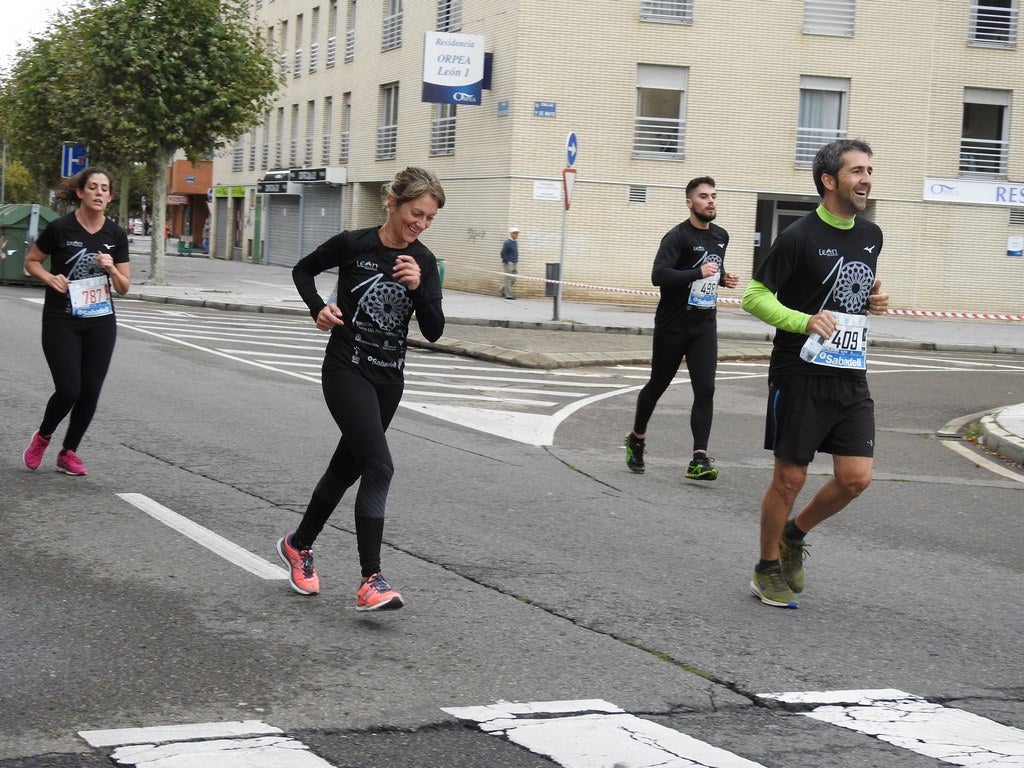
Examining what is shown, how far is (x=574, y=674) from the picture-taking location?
190 inches

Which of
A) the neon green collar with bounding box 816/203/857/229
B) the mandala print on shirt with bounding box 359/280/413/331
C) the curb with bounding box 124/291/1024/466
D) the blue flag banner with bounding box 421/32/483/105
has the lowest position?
the curb with bounding box 124/291/1024/466

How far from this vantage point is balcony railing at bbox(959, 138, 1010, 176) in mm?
34344

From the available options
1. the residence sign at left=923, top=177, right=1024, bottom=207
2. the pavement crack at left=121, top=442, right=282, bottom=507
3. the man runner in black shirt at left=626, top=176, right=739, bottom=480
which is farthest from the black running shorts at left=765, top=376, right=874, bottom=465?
the residence sign at left=923, top=177, right=1024, bottom=207

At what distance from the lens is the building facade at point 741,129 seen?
3297 cm

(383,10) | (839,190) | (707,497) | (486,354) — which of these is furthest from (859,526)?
(383,10)

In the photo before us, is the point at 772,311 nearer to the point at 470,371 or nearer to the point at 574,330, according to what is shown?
the point at 470,371

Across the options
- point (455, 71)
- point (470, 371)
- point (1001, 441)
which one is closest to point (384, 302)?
point (1001, 441)

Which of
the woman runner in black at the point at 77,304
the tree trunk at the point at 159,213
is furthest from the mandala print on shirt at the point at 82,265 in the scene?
the tree trunk at the point at 159,213

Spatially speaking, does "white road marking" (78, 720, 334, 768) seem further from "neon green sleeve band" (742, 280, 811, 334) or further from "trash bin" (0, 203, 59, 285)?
"trash bin" (0, 203, 59, 285)

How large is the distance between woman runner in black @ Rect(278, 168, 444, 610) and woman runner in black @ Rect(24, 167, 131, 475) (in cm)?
305

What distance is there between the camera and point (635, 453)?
973cm

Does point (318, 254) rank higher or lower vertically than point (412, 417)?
higher

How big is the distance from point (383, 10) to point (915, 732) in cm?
3969

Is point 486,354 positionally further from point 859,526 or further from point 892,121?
point 892,121
